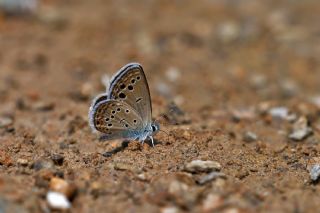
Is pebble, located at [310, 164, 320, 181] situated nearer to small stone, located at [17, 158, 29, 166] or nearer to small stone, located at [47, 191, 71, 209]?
small stone, located at [47, 191, 71, 209]

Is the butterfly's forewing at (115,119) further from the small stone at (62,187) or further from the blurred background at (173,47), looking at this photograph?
the blurred background at (173,47)

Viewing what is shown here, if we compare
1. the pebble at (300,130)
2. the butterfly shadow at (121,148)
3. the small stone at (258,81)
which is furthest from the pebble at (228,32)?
the butterfly shadow at (121,148)

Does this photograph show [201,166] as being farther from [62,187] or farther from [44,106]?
[44,106]

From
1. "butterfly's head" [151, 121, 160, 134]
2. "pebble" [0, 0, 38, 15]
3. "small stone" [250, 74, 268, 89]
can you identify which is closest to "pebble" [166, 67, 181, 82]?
"small stone" [250, 74, 268, 89]

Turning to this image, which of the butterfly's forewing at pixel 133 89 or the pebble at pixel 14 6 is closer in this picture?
the butterfly's forewing at pixel 133 89

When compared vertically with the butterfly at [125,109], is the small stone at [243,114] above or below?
above

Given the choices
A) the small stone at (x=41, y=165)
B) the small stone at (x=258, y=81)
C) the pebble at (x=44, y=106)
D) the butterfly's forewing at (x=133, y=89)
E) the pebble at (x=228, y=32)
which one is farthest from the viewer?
the pebble at (x=228, y=32)

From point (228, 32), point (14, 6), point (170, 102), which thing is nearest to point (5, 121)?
point (170, 102)
